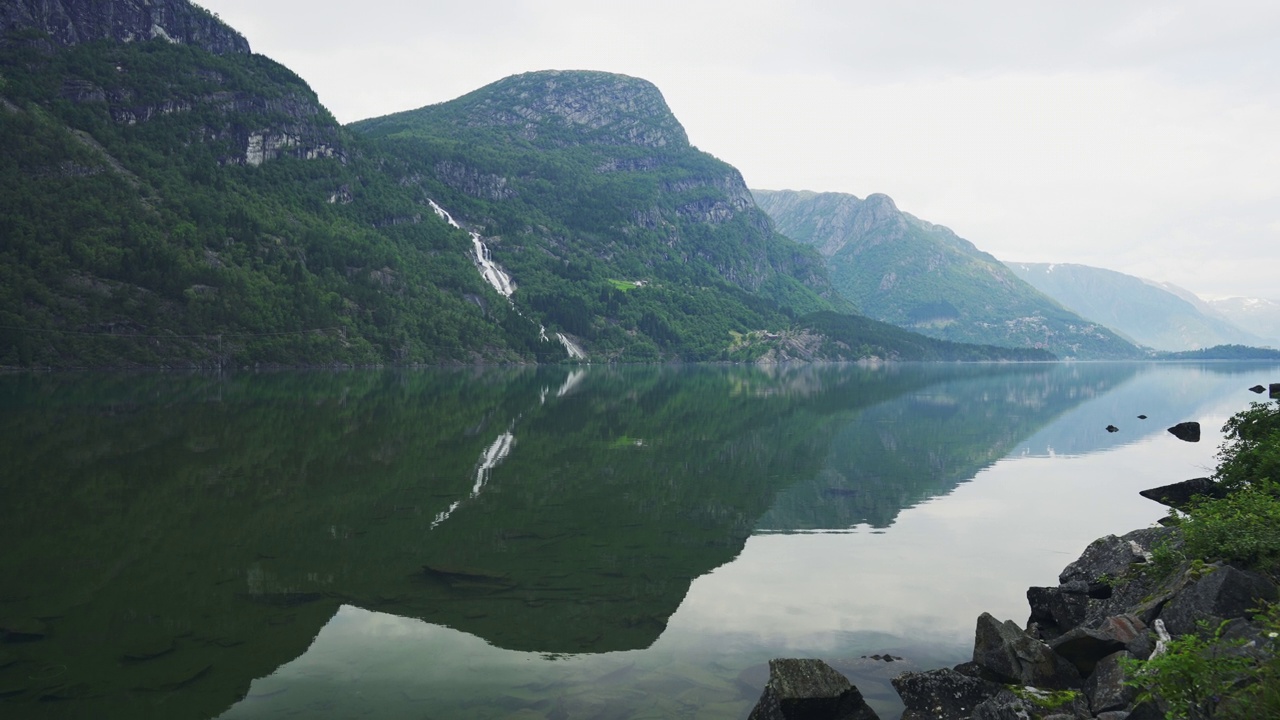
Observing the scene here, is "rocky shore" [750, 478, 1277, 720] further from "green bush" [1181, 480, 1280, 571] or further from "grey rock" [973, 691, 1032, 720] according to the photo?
"green bush" [1181, 480, 1280, 571]

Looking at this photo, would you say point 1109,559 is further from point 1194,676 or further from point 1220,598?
point 1194,676

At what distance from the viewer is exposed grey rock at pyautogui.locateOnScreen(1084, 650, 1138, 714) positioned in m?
11.2

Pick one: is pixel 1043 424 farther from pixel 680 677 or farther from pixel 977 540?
pixel 680 677

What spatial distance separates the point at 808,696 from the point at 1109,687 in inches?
185

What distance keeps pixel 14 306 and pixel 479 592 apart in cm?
15736

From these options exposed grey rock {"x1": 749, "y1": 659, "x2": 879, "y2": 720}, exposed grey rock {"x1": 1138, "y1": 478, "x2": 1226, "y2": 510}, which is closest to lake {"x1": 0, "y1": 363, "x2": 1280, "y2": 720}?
exposed grey rock {"x1": 1138, "y1": 478, "x2": 1226, "y2": 510}

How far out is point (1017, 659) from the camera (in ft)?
46.6

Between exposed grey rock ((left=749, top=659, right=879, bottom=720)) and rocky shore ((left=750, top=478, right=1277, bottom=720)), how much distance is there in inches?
0.7

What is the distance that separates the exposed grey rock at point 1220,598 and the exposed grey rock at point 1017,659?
77.4 inches

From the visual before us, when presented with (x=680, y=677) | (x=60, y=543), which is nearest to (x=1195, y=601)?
(x=680, y=677)

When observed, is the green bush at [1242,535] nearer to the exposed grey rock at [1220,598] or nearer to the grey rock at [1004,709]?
the exposed grey rock at [1220,598]

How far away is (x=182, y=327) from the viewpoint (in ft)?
516

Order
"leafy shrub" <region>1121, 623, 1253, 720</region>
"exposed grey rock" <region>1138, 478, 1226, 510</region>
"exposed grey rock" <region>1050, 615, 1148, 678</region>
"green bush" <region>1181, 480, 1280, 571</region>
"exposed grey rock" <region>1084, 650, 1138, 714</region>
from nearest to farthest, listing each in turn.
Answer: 1. "leafy shrub" <region>1121, 623, 1253, 720</region>
2. "exposed grey rock" <region>1084, 650, 1138, 714</region>
3. "exposed grey rock" <region>1050, 615, 1148, 678</region>
4. "green bush" <region>1181, 480, 1280, 571</region>
5. "exposed grey rock" <region>1138, 478, 1226, 510</region>

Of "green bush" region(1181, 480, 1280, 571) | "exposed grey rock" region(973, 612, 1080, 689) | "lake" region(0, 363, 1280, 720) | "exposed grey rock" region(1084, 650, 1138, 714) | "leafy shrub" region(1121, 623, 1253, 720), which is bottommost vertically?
"lake" region(0, 363, 1280, 720)
